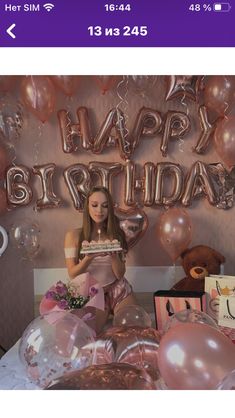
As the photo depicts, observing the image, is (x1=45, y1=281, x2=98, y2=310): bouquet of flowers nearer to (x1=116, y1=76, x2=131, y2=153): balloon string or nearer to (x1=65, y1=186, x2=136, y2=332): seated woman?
(x1=65, y1=186, x2=136, y2=332): seated woman

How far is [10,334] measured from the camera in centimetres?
182

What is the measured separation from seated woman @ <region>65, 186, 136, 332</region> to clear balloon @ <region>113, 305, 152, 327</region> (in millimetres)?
169

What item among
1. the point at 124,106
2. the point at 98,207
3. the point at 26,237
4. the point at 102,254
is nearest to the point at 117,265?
the point at 102,254

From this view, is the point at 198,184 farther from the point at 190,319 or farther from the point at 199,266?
the point at 190,319

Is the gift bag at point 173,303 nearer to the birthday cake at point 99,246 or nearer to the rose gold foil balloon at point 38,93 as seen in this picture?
the birthday cake at point 99,246

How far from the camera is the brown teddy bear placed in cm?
155

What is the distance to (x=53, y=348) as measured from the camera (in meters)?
1.06

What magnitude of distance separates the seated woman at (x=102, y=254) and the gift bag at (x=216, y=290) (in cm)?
30
